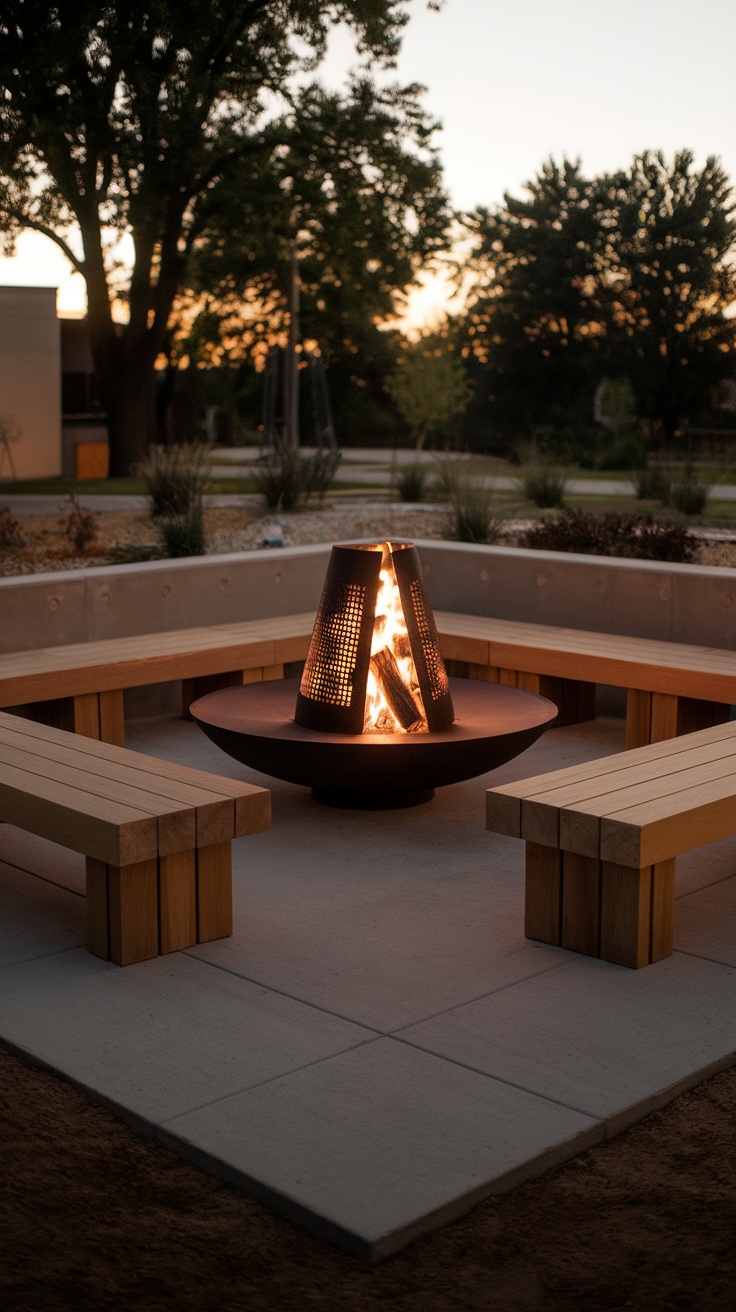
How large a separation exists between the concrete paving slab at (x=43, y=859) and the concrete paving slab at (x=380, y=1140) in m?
1.46

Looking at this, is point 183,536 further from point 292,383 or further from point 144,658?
point 292,383

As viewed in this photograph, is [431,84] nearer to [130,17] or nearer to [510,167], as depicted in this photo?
[130,17]

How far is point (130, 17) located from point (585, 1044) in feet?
47.6

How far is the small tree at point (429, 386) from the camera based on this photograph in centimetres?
2762

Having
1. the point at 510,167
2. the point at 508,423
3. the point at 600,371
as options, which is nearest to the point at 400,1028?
the point at 600,371

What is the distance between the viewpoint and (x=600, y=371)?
24.2 m

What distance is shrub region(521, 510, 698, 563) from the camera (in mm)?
7547

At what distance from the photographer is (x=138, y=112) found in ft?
50.1

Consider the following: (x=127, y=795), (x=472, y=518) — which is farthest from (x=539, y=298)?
(x=127, y=795)

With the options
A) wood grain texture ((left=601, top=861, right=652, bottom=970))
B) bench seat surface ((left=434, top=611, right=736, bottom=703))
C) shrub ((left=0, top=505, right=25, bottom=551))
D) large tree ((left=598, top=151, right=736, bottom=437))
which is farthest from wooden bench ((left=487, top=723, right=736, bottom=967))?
large tree ((left=598, top=151, right=736, bottom=437))

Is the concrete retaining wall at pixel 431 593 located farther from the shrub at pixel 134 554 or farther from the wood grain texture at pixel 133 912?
the wood grain texture at pixel 133 912

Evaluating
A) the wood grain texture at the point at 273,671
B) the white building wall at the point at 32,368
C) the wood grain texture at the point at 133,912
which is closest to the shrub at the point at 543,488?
the wood grain texture at the point at 273,671

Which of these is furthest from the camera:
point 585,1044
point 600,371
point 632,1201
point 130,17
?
point 600,371

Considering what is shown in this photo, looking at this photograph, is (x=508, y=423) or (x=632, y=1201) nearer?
(x=632, y=1201)
